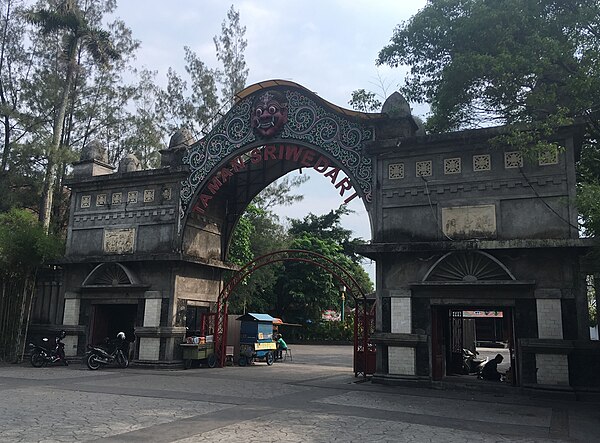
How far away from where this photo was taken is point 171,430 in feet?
21.8

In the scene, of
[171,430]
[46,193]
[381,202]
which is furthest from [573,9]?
[46,193]

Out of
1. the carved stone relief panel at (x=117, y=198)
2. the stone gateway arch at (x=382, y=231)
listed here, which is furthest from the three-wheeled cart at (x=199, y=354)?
the carved stone relief panel at (x=117, y=198)

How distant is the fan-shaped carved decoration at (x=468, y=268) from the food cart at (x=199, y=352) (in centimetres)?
674

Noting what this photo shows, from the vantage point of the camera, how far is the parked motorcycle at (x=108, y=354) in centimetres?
1428

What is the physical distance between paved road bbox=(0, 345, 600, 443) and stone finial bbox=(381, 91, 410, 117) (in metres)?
6.39

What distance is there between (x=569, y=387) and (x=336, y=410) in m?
4.89

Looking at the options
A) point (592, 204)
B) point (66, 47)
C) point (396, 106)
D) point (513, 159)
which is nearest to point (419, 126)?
point (396, 106)

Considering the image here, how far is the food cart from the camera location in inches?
586

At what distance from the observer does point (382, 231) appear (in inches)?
498

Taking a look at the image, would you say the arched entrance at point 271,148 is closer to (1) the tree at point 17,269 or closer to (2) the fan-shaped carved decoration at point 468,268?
(2) the fan-shaped carved decoration at point 468,268

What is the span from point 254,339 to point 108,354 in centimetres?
440

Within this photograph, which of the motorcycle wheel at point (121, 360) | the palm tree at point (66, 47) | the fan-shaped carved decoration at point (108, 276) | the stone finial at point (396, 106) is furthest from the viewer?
the palm tree at point (66, 47)

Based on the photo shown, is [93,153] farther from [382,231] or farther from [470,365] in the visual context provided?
[470,365]

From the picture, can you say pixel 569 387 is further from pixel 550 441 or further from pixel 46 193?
pixel 46 193
